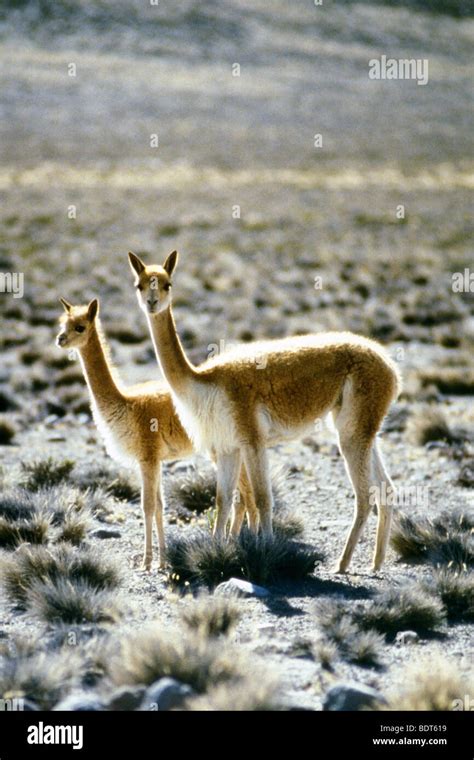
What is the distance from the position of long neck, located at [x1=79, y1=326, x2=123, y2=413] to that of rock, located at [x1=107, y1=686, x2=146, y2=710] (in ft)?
10.2

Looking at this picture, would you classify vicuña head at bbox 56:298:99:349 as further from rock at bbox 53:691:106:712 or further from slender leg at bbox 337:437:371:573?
rock at bbox 53:691:106:712

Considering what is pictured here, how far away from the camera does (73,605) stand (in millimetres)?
6227

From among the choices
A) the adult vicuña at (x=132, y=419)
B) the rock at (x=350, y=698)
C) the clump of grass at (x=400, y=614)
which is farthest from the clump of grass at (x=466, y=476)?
the rock at (x=350, y=698)

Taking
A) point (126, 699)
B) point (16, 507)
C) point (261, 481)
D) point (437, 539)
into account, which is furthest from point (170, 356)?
point (126, 699)

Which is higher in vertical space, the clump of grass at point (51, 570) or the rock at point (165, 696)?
the clump of grass at point (51, 570)

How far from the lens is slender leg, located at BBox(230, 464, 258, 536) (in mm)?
7789

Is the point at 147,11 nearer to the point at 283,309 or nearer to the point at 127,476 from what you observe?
the point at 283,309

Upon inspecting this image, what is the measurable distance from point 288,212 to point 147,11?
55647mm

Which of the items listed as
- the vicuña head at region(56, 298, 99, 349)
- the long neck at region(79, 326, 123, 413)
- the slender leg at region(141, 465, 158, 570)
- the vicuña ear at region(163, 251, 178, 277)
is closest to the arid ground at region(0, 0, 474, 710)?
the slender leg at region(141, 465, 158, 570)

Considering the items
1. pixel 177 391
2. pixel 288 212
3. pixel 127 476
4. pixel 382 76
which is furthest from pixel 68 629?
pixel 382 76

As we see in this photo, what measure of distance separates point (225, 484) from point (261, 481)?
0.29m

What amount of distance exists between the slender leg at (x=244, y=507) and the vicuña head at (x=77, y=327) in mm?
1480

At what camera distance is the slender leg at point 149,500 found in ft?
24.7

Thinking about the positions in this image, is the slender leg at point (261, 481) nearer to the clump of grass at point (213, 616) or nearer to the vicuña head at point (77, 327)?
the clump of grass at point (213, 616)
